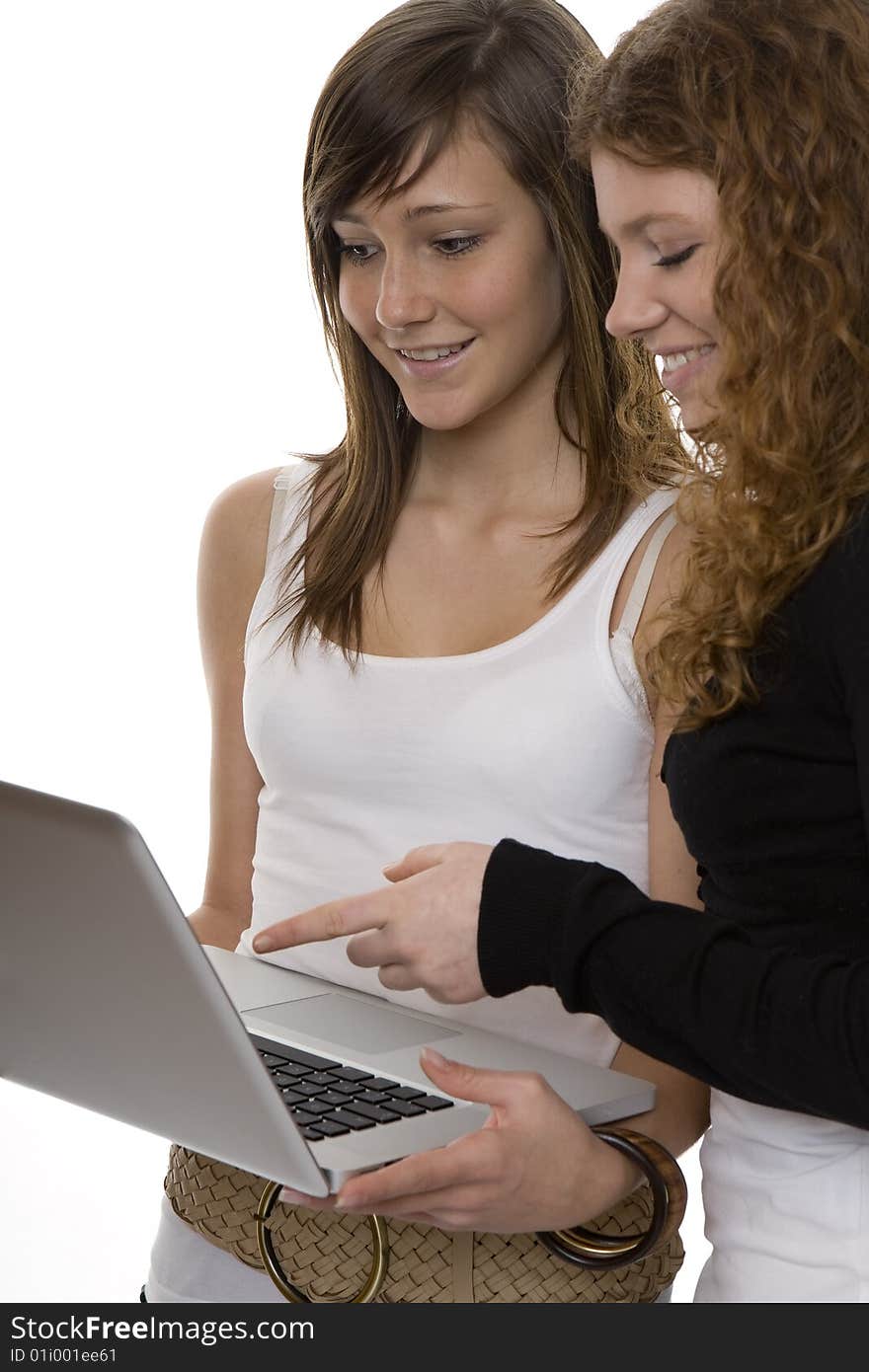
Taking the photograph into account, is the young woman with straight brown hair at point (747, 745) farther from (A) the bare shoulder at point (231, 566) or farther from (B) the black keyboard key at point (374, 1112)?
(A) the bare shoulder at point (231, 566)

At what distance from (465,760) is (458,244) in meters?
0.44

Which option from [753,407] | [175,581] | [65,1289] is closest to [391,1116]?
[753,407]

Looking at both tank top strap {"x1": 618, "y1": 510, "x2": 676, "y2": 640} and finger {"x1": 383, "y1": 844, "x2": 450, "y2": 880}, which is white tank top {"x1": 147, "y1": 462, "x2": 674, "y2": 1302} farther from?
finger {"x1": 383, "y1": 844, "x2": 450, "y2": 880}

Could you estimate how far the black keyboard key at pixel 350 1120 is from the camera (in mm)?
1062

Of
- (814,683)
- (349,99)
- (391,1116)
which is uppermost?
(349,99)

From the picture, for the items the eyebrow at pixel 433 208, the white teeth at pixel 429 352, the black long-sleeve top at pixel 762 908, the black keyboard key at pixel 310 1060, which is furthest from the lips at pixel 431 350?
the black keyboard key at pixel 310 1060

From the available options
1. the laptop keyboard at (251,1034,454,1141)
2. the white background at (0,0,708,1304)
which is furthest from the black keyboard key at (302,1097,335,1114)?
the white background at (0,0,708,1304)

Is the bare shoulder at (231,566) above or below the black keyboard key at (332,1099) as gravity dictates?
above

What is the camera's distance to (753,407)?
105cm

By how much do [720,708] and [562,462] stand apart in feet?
1.84

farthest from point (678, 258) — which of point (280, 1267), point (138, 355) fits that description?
point (138, 355)

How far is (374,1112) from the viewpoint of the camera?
3.54 ft

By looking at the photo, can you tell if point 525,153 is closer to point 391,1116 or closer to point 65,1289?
point 391,1116

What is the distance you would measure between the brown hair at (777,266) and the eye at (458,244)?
0.36m
